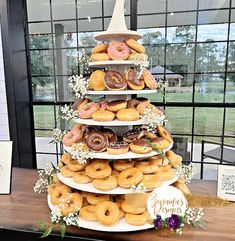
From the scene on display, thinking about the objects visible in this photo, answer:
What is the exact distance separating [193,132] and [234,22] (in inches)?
41.8

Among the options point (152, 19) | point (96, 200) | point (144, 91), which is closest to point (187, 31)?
point (152, 19)

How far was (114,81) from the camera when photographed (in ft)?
3.60

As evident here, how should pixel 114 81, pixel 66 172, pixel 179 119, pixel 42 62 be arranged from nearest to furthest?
pixel 114 81 → pixel 66 172 → pixel 179 119 → pixel 42 62

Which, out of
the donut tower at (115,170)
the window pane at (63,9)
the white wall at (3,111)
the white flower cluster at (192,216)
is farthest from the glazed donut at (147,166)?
the window pane at (63,9)

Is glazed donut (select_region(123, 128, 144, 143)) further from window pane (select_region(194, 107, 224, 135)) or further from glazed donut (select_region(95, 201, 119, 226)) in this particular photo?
window pane (select_region(194, 107, 224, 135))

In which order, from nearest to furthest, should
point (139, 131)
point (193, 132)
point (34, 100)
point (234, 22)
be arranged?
1. point (139, 131)
2. point (234, 22)
3. point (193, 132)
4. point (34, 100)

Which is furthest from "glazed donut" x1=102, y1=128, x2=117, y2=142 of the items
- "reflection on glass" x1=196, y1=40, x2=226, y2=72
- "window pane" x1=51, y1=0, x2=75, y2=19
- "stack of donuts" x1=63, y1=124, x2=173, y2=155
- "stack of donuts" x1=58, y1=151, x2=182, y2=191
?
"window pane" x1=51, y1=0, x2=75, y2=19

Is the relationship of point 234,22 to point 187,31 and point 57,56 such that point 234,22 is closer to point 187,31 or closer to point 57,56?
point 187,31

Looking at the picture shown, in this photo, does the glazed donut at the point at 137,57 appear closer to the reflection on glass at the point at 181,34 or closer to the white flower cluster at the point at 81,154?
the white flower cluster at the point at 81,154

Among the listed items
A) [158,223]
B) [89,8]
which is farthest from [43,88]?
[158,223]

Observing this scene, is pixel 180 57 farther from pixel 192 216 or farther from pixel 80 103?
pixel 192 216

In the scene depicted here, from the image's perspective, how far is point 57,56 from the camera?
101 inches

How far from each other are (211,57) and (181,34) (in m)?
0.35

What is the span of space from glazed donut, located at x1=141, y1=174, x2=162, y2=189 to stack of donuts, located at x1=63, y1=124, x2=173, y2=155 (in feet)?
0.38
